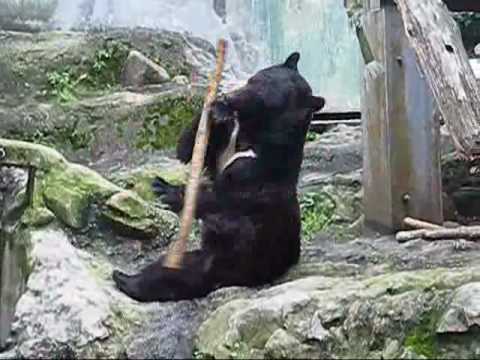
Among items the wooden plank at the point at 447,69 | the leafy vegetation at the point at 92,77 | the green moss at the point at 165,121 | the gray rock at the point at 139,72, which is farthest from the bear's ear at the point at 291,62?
the gray rock at the point at 139,72

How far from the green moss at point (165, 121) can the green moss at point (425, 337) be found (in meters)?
4.42

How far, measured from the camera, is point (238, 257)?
12.0 feet

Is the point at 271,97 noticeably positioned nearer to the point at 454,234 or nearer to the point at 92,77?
the point at 454,234

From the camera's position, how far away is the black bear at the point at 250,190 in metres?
3.66

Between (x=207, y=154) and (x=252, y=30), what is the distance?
6.82m

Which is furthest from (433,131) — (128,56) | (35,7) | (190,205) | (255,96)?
(35,7)

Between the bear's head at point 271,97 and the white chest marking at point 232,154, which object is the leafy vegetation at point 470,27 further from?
the white chest marking at point 232,154

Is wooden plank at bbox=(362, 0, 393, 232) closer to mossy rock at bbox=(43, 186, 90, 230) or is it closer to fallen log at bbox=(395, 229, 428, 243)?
fallen log at bbox=(395, 229, 428, 243)

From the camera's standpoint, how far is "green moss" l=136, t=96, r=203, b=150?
7.02 metres

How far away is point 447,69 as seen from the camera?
11.9 feet

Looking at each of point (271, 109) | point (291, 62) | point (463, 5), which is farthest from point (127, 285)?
point (463, 5)

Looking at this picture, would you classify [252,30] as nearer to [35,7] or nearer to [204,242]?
[35,7]

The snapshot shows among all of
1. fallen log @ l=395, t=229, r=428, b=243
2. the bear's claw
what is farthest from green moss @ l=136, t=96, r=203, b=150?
the bear's claw

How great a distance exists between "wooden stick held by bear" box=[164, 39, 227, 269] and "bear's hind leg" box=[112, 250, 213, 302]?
0.12 feet
